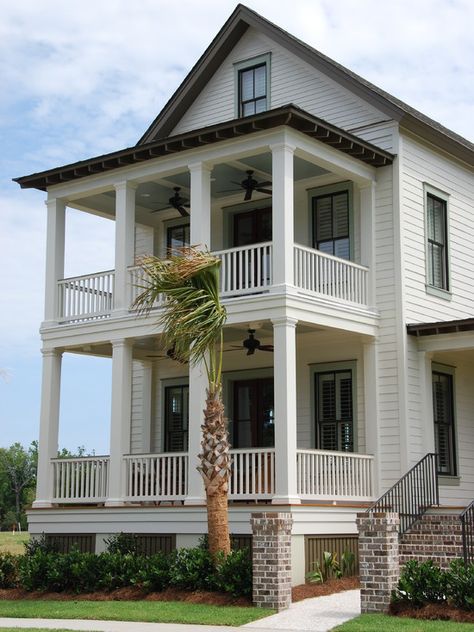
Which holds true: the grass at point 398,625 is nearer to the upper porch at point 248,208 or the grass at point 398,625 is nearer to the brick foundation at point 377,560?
the brick foundation at point 377,560

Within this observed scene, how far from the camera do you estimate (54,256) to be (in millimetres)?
22531

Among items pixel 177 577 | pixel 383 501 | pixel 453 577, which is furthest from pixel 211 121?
pixel 453 577

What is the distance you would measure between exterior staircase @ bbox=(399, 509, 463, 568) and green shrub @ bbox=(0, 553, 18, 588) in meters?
7.30

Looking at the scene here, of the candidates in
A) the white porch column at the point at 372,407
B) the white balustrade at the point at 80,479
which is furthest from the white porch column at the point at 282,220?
the white balustrade at the point at 80,479

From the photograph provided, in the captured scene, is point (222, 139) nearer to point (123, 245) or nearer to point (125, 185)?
point (125, 185)

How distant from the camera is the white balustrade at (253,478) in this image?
18.4m

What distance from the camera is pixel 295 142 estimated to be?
19.2 m

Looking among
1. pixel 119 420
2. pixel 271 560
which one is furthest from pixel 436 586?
pixel 119 420

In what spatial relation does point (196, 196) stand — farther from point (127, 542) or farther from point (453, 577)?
point (453, 577)

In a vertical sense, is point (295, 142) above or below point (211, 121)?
below

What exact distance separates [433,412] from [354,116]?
667 cm

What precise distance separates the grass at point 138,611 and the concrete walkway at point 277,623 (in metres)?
0.23

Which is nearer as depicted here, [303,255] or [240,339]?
[303,255]

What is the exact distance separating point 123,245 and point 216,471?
6.14 meters
